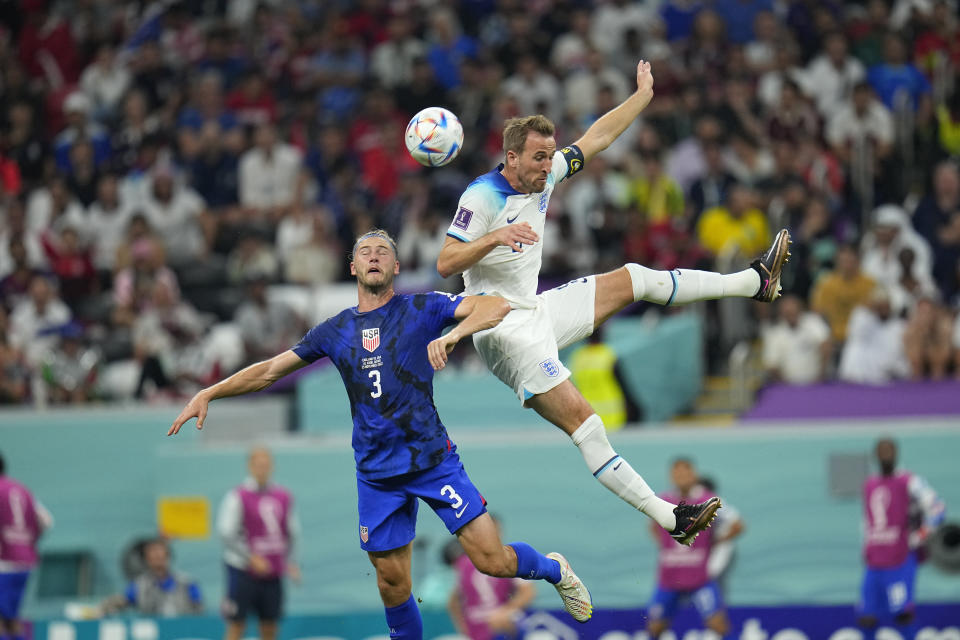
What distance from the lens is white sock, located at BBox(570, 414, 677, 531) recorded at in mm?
8883

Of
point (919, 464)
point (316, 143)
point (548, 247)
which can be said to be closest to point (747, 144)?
point (548, 247)

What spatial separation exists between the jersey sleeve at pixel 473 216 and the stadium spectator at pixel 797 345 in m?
7.47

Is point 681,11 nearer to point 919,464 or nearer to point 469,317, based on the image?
point 919,464

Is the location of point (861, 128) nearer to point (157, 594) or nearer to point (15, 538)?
point (157, 594)

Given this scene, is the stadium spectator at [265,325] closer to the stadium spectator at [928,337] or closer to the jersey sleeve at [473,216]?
the stadium spectator at [928,337]

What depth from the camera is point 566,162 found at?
29.8 feet

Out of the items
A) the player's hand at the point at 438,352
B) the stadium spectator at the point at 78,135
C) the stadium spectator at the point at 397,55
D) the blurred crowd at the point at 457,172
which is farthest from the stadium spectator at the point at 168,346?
the player's hand at the point at 438,352

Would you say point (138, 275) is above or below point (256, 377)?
above

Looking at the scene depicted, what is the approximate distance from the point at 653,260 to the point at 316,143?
5467mm

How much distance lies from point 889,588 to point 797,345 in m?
3.12

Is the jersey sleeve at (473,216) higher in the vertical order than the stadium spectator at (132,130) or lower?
lower

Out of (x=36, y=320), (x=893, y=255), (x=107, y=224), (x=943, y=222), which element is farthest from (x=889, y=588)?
(x=107, y=224)

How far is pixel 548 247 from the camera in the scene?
1711cm

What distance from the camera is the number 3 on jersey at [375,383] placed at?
851 centimetres
